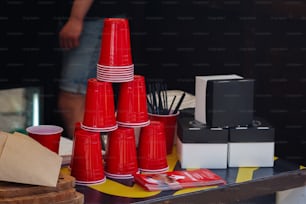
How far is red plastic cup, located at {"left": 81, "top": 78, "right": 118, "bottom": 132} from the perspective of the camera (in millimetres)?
1252

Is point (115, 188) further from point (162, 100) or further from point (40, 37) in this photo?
point (40, 37)

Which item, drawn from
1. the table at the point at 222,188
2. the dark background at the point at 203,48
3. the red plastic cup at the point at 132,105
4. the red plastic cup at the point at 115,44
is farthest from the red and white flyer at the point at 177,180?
the dark background at the point at 203,48

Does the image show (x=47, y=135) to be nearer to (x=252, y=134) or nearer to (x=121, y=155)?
(x=121, y=155)

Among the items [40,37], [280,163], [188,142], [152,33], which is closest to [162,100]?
[188,142]

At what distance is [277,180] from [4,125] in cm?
97

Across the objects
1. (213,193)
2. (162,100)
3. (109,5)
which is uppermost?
(109,5)

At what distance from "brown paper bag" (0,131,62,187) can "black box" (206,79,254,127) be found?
37cm

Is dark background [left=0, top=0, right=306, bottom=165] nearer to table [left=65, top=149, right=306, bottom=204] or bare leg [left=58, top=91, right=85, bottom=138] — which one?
bare leg [left=58, top=91, right=85, bottom=138]

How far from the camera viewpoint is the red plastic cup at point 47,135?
1282 millimetres

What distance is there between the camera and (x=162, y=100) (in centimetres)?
147

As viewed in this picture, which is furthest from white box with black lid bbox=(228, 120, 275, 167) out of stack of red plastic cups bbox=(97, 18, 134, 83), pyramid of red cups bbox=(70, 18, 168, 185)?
stack of red plastic cups bbox=(97, 18, 134, 83)

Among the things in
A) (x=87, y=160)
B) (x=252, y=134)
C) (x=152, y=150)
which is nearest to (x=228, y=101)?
(x=252, y=134)

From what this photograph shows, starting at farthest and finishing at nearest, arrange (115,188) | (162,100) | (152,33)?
1. (152,33)
2. (162,100)
3. (115,188)

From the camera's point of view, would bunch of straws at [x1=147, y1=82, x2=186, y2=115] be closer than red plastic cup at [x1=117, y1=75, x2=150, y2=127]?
No
